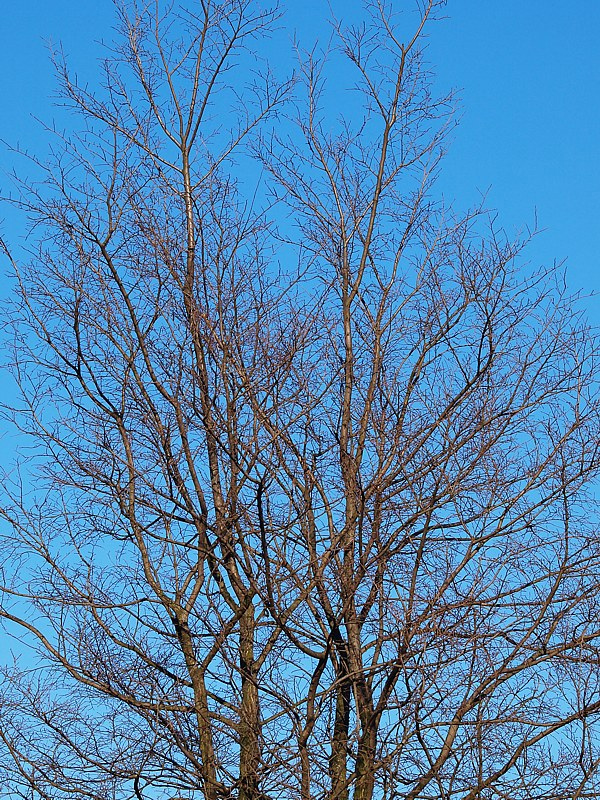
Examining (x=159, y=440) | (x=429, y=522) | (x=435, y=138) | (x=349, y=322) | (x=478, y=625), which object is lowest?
(x=478, y=625)

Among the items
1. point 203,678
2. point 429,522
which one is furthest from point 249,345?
point 203,678

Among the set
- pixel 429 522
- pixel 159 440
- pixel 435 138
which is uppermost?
pixel 435 138

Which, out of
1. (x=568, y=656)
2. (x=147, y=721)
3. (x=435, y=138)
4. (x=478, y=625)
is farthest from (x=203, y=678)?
(x=435, y=138)

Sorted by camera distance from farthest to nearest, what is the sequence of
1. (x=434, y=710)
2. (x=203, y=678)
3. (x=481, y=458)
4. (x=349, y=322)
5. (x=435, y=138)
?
1. (x=435, y=138)
2. (x=349, y=322)
3. (x=481, y=458)
4. (x=203, y=678)
5. (x=434, y=710)

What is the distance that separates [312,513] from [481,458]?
1268 mm

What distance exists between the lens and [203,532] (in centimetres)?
767

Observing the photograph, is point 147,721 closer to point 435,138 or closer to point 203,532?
point 203,532

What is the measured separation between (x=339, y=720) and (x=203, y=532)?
1.50 meters

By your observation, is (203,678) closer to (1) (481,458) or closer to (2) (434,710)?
(2) (434,710)

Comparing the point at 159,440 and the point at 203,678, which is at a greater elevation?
the point at 159,440

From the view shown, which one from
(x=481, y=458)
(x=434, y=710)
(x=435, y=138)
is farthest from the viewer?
(x=435, y=138)

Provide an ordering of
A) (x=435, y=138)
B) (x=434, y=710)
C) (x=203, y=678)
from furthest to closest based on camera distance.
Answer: (x=435, y=138)
(x=203, y=678)
(x=434, y=710)

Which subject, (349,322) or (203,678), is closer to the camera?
(203,678)

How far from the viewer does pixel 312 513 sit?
7578 mm
